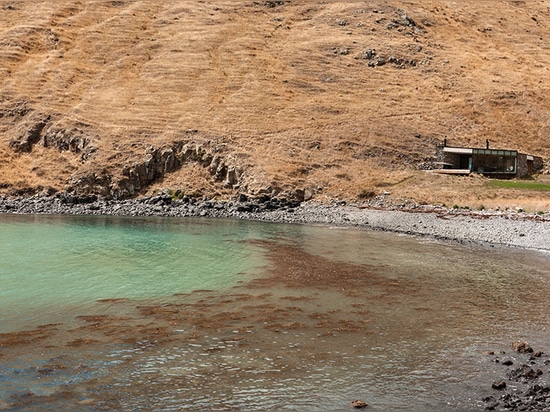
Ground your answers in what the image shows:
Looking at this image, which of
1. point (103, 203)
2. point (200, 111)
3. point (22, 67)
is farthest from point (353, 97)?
point (22, 67)

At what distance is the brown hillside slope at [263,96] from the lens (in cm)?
5606

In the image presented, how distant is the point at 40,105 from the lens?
6594 cm

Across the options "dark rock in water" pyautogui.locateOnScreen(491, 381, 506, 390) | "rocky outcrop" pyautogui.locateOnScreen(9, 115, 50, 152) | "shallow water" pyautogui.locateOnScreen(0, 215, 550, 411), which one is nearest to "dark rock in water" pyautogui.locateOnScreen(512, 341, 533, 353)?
"shallow water" pyautogui.locateOnScreen(0, 215, 550, 411)

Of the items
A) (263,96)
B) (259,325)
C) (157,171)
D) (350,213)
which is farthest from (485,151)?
(259,325)

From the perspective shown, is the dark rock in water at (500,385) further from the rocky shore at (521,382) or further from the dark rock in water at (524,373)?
the dark rock in water at (524,373)

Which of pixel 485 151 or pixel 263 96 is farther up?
pixel 263 96

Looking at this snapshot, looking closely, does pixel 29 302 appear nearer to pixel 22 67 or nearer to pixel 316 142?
pixel 316 142

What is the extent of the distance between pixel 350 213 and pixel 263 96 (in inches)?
1108

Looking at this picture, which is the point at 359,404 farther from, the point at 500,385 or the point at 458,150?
the point at 458,150

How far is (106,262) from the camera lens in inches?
986

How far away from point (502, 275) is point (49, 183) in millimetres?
46917

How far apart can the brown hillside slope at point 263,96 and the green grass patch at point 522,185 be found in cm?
181

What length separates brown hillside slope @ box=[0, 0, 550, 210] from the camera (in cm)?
5606

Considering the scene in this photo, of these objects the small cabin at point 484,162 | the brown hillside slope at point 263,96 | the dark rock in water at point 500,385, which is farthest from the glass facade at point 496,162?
the dark rock in water at point 500,385
